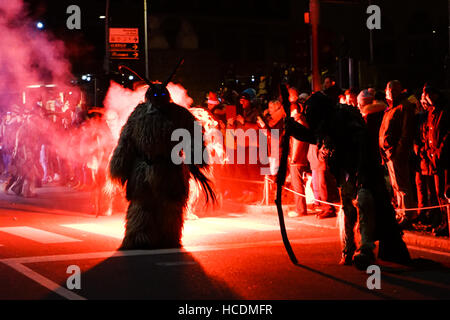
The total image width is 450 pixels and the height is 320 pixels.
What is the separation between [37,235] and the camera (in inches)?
492

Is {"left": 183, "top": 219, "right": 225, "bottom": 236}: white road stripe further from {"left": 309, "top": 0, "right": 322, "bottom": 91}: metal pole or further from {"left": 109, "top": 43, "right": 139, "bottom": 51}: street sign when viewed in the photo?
{"left": 109, "top": 43, "right": 139, "bottom": 51}: street sign

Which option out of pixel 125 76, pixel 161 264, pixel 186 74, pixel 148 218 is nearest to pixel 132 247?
pixel 148 218

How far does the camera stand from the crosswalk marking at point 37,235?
1186cm

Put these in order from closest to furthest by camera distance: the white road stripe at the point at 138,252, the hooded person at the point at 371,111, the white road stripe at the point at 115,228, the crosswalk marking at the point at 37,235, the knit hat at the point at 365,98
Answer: the white road stripe at the point at 138,252
the crosswalk marking at the point at 37,235
the white road stripe at the point at 115,228
the hooded person at the point at 371,111
the knit hat at the point at 365,98

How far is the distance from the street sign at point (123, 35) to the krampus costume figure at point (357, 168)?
16896mm

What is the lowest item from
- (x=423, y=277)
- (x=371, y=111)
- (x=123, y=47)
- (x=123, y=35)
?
(x=423, y=277)

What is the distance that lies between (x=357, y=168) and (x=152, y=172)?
2750 mm

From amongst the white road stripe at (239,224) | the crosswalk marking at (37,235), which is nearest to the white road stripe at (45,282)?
the crosswalk marking at (37,235)

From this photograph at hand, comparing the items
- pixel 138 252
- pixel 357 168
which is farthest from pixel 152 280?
pixel 357 168

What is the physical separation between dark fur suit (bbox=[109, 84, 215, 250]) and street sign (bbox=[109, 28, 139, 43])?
1510cm

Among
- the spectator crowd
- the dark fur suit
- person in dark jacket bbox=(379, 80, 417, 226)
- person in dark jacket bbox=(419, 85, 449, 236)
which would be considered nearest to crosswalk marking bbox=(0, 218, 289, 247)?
the spectator crowd

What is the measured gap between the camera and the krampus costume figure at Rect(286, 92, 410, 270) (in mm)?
8953

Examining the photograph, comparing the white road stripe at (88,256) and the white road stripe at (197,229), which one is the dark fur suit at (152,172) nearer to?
the white road stripe at (88,256)

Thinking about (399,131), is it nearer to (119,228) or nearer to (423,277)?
(423,277)
